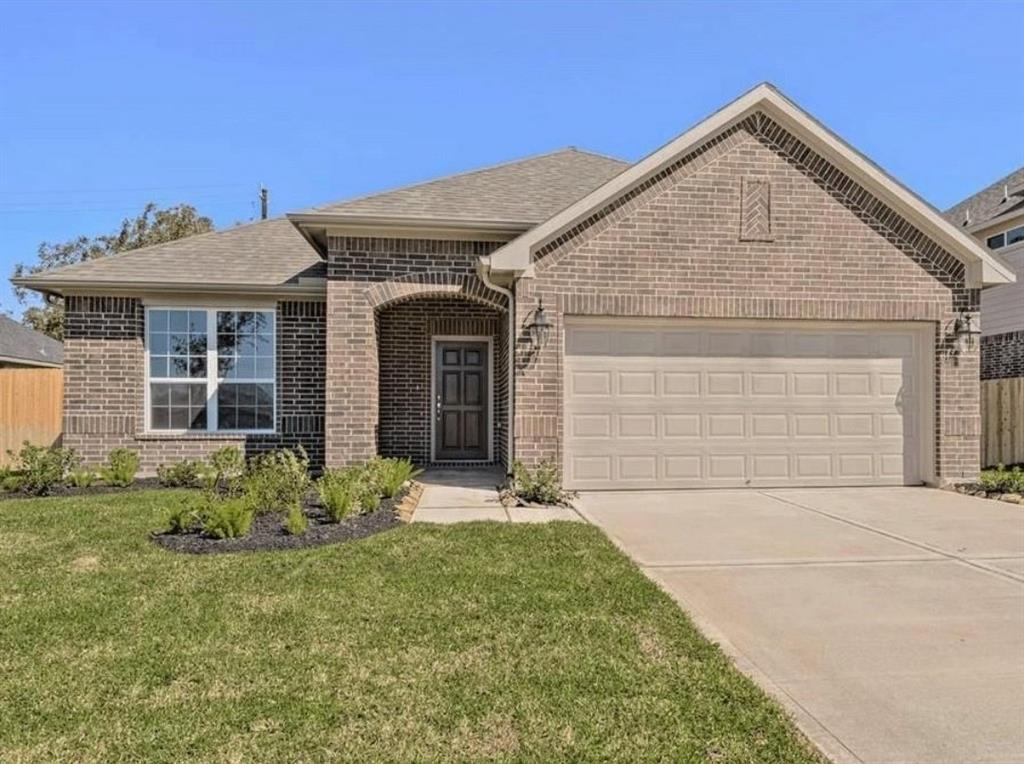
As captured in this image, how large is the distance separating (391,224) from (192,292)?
388cm

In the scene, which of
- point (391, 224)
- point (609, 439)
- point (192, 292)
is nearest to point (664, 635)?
point (609, 439)

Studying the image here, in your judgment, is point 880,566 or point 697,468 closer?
point 880,566

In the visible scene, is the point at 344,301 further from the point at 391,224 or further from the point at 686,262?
the point at 686,262

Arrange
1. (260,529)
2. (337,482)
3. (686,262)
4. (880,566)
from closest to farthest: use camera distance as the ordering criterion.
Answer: (880,566), (260,529), (337,482), (686,262)

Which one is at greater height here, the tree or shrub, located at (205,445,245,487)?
the tree

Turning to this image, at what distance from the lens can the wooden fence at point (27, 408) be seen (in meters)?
13.0

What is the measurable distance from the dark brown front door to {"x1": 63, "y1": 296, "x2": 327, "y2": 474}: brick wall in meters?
2.21

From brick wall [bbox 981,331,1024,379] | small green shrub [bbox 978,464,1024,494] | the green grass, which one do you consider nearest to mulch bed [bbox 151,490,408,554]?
the green grass

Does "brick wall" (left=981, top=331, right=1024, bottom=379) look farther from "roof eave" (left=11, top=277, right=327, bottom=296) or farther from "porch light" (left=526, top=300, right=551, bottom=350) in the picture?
"roof eave" (left=11, top=277, right=327, bottom=296)

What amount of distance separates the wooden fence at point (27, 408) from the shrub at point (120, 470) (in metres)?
3.85

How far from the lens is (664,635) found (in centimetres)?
420

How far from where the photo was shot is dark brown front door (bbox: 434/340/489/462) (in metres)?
12.8

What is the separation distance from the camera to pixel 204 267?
11859 millimetres

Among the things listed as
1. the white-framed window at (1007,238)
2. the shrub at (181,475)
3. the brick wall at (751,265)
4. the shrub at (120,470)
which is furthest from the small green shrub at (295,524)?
the white-framed window at (1007,238)
